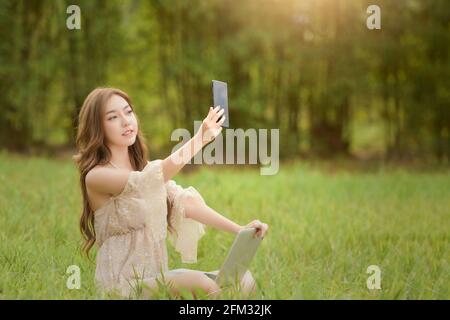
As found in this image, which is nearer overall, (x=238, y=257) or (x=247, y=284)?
(x=238, y=257)

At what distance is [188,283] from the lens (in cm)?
293

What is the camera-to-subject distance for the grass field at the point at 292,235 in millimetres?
3428

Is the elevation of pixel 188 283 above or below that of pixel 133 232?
below

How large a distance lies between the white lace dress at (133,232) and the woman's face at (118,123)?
16 cm

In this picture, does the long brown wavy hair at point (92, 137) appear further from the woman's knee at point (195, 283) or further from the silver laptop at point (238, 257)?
the silver laptop at point (238, 257)

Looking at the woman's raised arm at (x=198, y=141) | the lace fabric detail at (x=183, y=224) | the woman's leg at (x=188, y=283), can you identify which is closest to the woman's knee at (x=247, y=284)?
the woman's leg at (x=188, y=283)

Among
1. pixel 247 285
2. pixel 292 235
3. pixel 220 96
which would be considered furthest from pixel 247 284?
pixel 292 235

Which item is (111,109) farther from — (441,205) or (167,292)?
(441,205)

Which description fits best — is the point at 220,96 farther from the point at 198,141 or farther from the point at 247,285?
the point at 247,285

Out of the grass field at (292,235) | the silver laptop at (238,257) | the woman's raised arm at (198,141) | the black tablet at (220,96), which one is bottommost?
the grass field at (292,235)

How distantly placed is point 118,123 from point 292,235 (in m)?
2.27

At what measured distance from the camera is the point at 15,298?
3.12 metres

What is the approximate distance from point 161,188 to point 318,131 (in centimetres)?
1239
